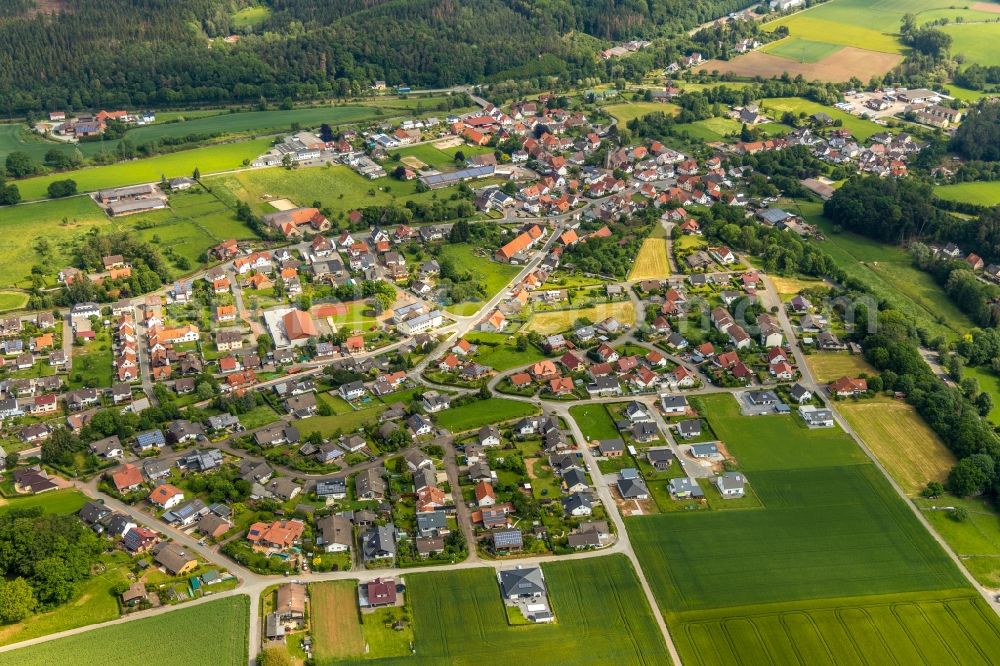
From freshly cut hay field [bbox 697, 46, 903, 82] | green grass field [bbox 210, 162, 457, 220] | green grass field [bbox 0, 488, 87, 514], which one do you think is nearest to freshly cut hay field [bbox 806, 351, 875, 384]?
green grass field [bbox 210, 162, 457, 220]

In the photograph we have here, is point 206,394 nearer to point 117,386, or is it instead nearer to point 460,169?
point 117,386

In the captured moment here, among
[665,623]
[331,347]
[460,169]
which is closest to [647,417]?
[665,623]

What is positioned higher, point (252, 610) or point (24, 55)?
point (24, 55)

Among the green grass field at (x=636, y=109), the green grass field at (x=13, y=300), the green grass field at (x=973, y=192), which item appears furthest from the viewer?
the green grass field at (x=636, y=109)

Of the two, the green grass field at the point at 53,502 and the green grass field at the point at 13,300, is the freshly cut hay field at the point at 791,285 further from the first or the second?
the green grass field at the point at 13,300

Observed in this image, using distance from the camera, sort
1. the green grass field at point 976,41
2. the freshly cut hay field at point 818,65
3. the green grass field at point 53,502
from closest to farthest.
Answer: the green grass field at point 53,502
the freshly cut hay field at point 818,65
the green grass field at point 976,41

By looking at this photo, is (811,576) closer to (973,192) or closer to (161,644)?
(161,644)

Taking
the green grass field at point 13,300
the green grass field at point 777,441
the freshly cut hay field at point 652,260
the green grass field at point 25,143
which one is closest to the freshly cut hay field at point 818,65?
the freshly cut hay field at point 652,260
